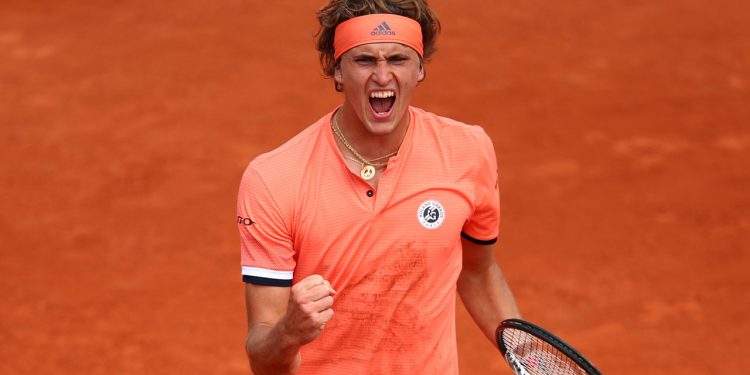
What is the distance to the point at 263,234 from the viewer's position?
13.4 ft

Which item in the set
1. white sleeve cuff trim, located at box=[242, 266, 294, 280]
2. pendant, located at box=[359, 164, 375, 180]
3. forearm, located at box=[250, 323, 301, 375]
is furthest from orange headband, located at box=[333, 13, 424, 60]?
forearm, located at box=[250, 323, 301, 375]

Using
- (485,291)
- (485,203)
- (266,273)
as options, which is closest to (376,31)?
(485,203)

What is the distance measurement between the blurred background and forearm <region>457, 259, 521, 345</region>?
303cm

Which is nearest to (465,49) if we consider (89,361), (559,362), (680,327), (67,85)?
(67,85)

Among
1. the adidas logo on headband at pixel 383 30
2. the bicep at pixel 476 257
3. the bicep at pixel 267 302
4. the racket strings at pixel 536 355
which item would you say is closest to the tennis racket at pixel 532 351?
the racket strings at pixel 536 355

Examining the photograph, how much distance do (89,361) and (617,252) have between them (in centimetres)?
370

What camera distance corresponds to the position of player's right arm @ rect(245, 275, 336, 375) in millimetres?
3689

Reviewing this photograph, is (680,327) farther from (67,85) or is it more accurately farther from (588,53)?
(67,85)

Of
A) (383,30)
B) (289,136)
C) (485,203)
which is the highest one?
(289,136)

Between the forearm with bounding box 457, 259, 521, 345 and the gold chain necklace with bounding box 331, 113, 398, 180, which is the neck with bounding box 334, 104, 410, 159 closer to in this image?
the gold chain necklace with bounding box 331, 113, 398, 180

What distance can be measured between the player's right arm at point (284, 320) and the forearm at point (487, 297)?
903 mm

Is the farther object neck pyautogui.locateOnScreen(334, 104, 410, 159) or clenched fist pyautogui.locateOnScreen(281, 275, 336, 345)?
neck pyautogui.locateOnScreen(334, 104, 410, 159)

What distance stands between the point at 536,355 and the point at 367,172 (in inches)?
34.3

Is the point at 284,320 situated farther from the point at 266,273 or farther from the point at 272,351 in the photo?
the point at 266,273
